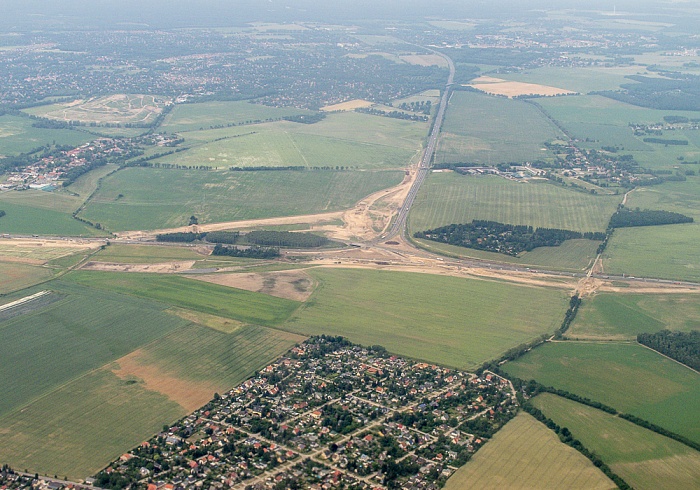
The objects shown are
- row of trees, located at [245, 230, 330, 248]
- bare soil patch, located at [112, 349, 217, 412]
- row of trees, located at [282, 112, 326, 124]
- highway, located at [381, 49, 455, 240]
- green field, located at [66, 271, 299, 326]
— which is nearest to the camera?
bare soil patch, located at [112, 349, 217, 412]

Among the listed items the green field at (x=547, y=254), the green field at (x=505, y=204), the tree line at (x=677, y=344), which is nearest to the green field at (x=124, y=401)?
the green field at (x=547, y=254)

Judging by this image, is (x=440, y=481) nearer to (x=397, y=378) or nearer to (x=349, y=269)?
(x=397, y=378)

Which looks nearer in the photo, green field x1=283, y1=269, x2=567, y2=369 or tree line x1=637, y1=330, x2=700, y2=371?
tree line x1=637, y1=330, x2=700, y2=371

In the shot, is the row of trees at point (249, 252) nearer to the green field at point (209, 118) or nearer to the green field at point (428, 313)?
the green field at point (428, 313)

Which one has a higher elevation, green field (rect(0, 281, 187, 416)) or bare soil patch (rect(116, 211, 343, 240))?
bare soil patch (rect(116, 211, 343, 240))

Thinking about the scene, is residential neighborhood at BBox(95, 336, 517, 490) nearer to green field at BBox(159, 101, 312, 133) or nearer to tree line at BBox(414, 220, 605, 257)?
tree line at BBox(414, 220, 605, 257)

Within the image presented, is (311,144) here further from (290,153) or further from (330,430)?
(330,430)

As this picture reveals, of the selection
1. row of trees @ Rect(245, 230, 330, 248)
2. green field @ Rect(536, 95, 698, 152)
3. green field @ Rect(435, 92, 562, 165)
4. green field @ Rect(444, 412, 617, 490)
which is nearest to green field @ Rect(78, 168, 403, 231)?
row of trees @ Rect(245, 230, 330, 248)
